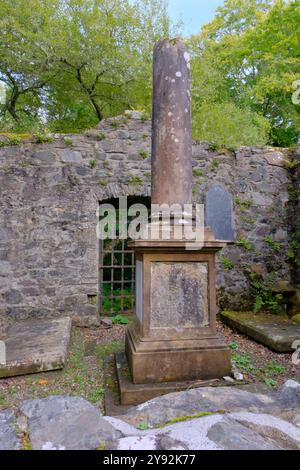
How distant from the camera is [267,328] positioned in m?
4.48

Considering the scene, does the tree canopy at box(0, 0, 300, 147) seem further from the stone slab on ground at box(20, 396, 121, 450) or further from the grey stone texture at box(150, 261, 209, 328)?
the stone slab on ground at box(20, 396, 121, 450)

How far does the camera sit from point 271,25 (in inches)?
428

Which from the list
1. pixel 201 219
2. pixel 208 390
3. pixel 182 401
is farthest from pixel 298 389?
pixel 201 219

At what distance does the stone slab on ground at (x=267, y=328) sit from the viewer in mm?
3926

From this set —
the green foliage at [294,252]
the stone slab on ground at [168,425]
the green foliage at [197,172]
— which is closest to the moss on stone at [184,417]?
the stone slab on ground at [168,425]

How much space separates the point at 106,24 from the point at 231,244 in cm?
767

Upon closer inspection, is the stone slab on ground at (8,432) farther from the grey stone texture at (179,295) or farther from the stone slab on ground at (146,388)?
the grey stone texture at (179,295)

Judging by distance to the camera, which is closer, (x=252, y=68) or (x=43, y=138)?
(x=43, y=138)

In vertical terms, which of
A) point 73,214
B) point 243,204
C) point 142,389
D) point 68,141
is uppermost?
point 68,141

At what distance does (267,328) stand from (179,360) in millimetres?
2186

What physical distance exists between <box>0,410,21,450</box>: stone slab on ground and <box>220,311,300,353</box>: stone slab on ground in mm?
3388

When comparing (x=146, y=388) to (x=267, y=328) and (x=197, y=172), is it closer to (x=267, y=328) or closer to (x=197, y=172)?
(x=267, y=328)

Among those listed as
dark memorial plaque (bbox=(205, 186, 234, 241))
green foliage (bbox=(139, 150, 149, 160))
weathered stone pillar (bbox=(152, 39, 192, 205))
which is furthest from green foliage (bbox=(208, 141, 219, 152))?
weathered stone pillar (bbox=(152, 39, 192, 205))

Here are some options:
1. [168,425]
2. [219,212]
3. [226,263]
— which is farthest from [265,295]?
[168,425]
